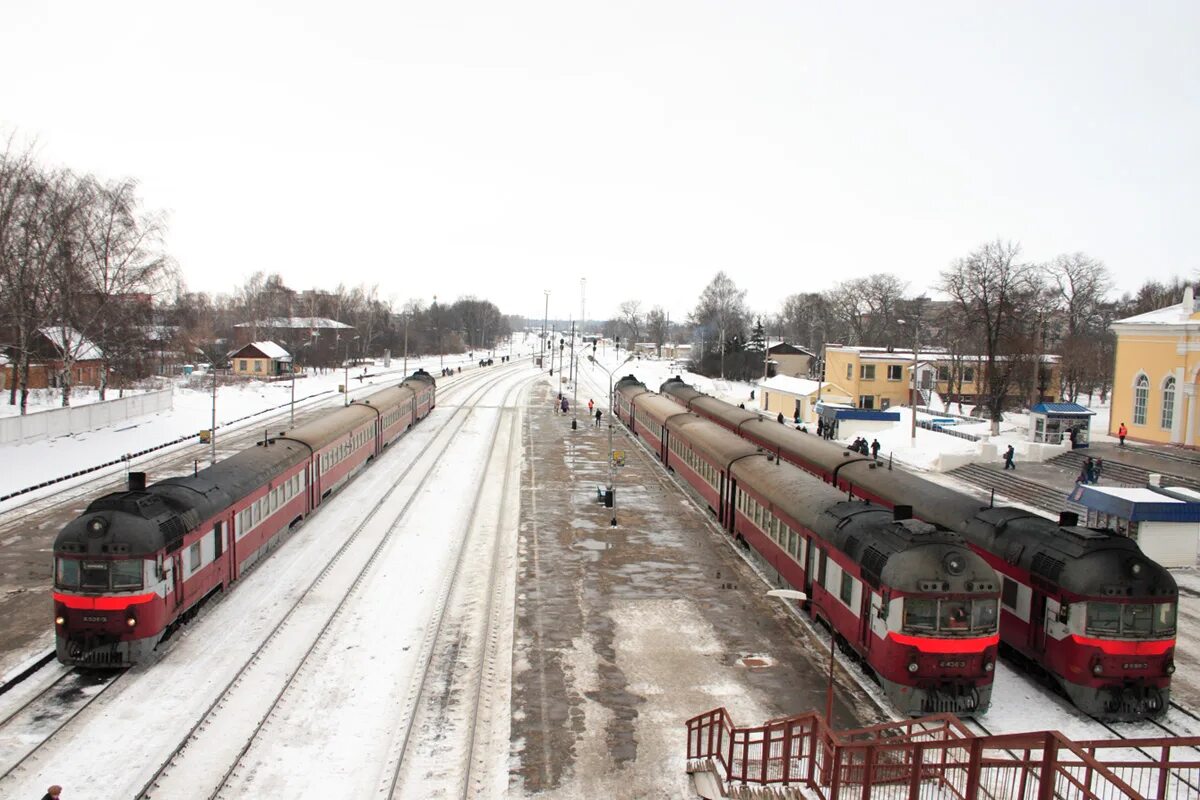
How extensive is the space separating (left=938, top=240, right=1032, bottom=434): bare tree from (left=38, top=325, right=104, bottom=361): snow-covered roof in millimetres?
56150

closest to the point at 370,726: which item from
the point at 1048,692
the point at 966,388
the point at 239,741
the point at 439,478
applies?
the point at 239,741

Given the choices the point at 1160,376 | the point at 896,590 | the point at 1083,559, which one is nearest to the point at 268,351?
the point at 1160,376

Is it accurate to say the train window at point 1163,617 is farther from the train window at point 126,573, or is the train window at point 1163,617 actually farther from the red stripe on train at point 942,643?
the train window at point 126,573

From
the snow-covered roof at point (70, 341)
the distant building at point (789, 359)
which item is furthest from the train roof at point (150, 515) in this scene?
the distant building at point (789, 359)

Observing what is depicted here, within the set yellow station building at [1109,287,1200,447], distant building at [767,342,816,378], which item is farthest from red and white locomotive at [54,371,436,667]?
distant building at [767,342,816,378]

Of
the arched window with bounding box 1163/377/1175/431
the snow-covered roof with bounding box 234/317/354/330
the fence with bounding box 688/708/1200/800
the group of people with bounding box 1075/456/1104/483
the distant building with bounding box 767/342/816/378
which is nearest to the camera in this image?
the fence with bounding box 688/708/1200/800

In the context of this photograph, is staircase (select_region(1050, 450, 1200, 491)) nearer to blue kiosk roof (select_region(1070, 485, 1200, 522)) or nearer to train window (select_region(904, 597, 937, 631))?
blue kiosk roof (select_region(1070, 485, 1200, 522))

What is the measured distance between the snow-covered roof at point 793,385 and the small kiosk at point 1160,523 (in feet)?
119

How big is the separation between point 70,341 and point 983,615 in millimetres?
56189

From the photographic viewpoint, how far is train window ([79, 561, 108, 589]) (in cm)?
1620

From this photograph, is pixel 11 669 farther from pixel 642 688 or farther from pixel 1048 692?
pixel 1048 692

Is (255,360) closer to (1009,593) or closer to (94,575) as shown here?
(94,575)

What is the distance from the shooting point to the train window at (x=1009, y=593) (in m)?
17.7

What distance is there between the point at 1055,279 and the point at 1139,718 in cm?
8625
